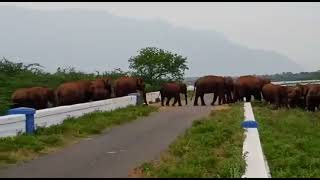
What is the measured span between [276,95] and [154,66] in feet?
104

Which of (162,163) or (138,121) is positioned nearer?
(162,163)

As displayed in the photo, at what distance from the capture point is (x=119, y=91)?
32.3 meters

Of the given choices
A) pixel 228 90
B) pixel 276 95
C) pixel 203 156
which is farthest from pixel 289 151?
pixel 228 90

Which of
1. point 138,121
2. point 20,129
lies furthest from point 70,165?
point 138,121

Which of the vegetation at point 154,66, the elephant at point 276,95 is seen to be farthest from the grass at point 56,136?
the vegetation at point 154,66

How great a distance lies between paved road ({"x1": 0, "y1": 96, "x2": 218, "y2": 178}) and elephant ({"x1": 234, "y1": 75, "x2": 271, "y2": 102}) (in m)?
13.7

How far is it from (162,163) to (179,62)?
172ft

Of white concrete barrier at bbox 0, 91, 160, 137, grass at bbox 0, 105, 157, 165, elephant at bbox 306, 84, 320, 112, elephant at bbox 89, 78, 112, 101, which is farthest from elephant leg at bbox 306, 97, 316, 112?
grass at bbox 0, 105, 157, 165

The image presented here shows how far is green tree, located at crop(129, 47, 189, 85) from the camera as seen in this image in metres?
60.8

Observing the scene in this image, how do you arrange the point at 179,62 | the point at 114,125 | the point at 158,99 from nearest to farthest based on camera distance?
the point at 114,125 < the point at 158,99 < the point at 179,62

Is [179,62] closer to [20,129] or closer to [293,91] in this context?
[293,91]

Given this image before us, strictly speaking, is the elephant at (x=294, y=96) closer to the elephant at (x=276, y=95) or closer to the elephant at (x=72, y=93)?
the elephant at (x=276, y=95)

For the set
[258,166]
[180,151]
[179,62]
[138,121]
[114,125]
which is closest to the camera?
[258,166]

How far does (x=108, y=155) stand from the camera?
42.1ft
